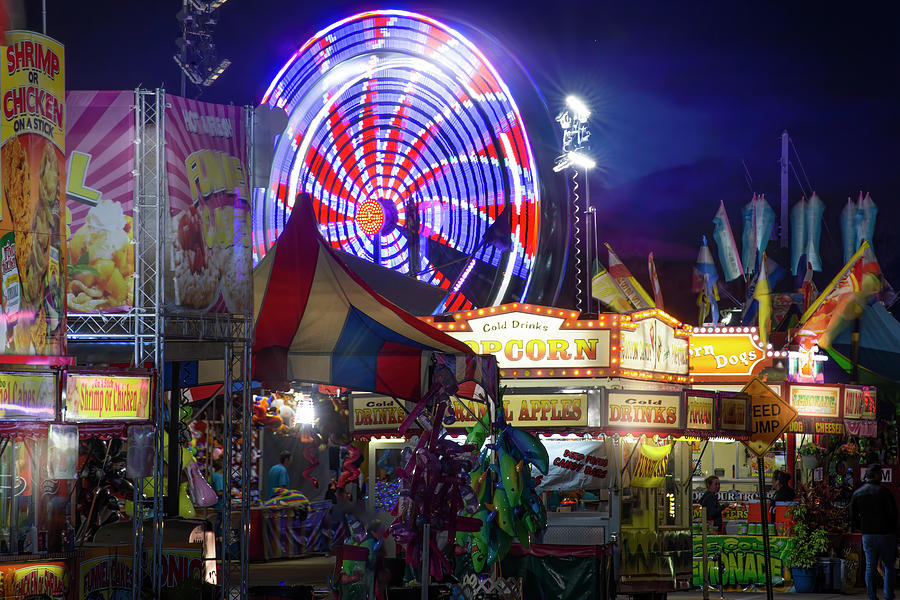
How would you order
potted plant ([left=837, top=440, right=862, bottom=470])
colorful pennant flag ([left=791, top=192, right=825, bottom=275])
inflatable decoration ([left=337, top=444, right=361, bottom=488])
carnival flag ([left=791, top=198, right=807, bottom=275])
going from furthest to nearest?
carnival flag ([left=791, top=198, right=807, bottom=275])
colorful pennant flag ([left=791, top=192, right=825, bottom=275])
potted plant ([left=837, top=440, right=862, bottom=470])
inflatable decoration ([left=337, top=444, right=361, bottom=488])

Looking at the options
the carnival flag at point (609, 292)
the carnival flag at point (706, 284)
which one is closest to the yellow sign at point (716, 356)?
the carnival flag at point (609, 292)

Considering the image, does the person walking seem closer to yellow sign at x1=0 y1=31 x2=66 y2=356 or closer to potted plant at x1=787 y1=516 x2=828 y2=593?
potted plant at x1=787 y1=516 x2=828 y2=593

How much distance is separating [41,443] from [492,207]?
58.9 ft

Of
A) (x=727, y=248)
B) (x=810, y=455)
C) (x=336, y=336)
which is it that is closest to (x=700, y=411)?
(x=336, y=336)

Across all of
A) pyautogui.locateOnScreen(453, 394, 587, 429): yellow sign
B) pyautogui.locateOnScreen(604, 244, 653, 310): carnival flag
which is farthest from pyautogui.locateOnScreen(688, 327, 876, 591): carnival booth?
pyautogui.locateOnScreen(604, 244, 653, 310): carnival flag

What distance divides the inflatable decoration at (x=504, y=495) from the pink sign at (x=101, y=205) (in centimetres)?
382

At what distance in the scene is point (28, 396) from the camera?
10.1 metres

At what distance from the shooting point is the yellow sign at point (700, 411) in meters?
18.0

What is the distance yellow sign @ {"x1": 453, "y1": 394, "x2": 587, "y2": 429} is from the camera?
17062mm

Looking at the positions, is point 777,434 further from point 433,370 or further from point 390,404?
point 390,404

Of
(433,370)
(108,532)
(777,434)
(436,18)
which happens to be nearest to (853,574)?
(777,434)

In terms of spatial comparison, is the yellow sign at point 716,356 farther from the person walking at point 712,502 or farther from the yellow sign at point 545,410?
the yellow sign at point 545,410

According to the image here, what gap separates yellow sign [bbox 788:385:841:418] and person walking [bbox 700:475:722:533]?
6.81ft

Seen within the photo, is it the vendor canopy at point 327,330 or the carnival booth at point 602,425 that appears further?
the carnival booth at point 602,425
